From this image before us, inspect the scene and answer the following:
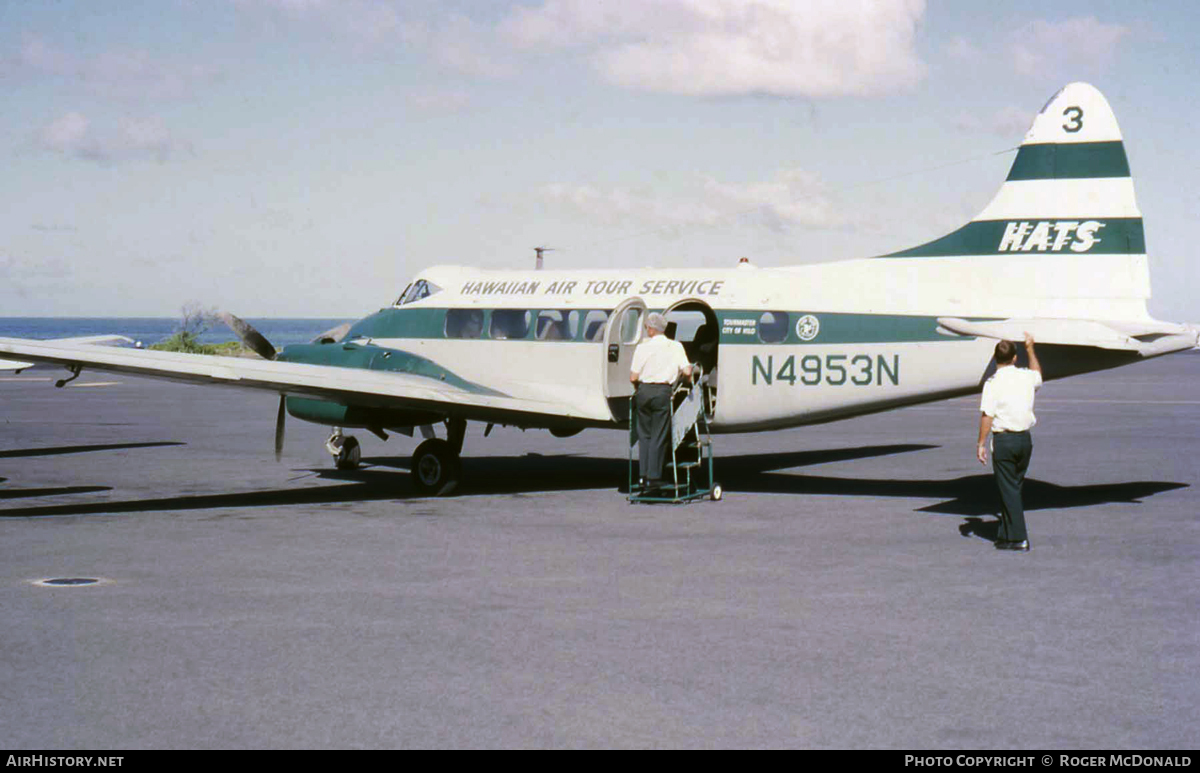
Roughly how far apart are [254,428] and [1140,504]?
68.0 feet

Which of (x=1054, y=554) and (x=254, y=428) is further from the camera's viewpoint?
(x=254, y=428)

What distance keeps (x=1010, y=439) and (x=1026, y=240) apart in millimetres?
4345

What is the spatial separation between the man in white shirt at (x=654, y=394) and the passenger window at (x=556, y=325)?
261 centimetres

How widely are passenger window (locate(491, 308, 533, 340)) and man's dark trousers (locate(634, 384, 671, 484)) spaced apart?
3.63 metres

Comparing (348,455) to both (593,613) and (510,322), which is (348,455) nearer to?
(510,322)

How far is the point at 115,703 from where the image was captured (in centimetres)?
745

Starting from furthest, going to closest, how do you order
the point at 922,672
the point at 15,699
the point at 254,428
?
the point at 254,428
the point at 922,672
the point at 15,699

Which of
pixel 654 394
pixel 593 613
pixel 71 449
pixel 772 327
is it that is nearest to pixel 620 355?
pixel 654 394

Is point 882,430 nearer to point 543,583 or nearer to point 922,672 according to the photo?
point 543,583

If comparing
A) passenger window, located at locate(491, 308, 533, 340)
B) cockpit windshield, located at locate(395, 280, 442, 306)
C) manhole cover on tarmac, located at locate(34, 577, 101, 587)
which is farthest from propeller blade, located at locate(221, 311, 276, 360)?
manhole cover on tarmac, located at locate(34, 577, 101, 587)

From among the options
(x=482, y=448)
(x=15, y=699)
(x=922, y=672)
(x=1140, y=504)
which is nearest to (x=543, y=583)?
(x=922, y=672)

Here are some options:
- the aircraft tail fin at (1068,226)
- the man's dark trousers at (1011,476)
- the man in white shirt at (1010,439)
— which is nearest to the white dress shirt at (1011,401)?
the man in white shirt at (1010,439)
